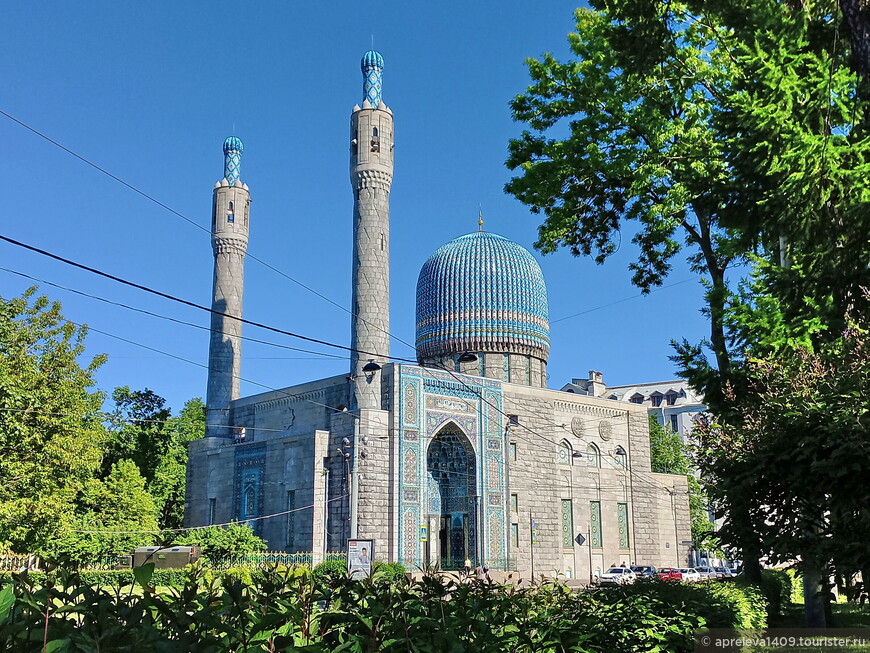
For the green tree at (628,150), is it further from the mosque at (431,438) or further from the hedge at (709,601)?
the mosque at (431,438)

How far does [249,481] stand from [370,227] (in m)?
11.5

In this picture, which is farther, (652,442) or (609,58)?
(652,442)

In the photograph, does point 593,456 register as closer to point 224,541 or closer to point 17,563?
point 224,541

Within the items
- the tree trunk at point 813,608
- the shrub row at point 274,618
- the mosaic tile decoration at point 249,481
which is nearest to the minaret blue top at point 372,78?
the mosaic tile decoration at point 249,481

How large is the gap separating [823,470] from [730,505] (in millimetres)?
1330

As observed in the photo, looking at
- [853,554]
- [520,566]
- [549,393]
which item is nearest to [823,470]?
[853,554]

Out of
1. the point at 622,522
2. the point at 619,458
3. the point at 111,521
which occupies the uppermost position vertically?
the point at 619,458

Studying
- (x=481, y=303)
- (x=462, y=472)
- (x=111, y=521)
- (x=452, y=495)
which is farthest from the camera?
(x=481, y=303)

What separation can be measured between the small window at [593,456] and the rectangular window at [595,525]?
1.76 meters

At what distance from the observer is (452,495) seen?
111ft

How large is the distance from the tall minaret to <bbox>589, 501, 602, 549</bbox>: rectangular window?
12.5 m

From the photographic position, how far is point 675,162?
1492 centimetres

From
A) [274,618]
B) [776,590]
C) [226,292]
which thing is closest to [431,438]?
[226,292]

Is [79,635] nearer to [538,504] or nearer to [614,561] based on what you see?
[538,504]
